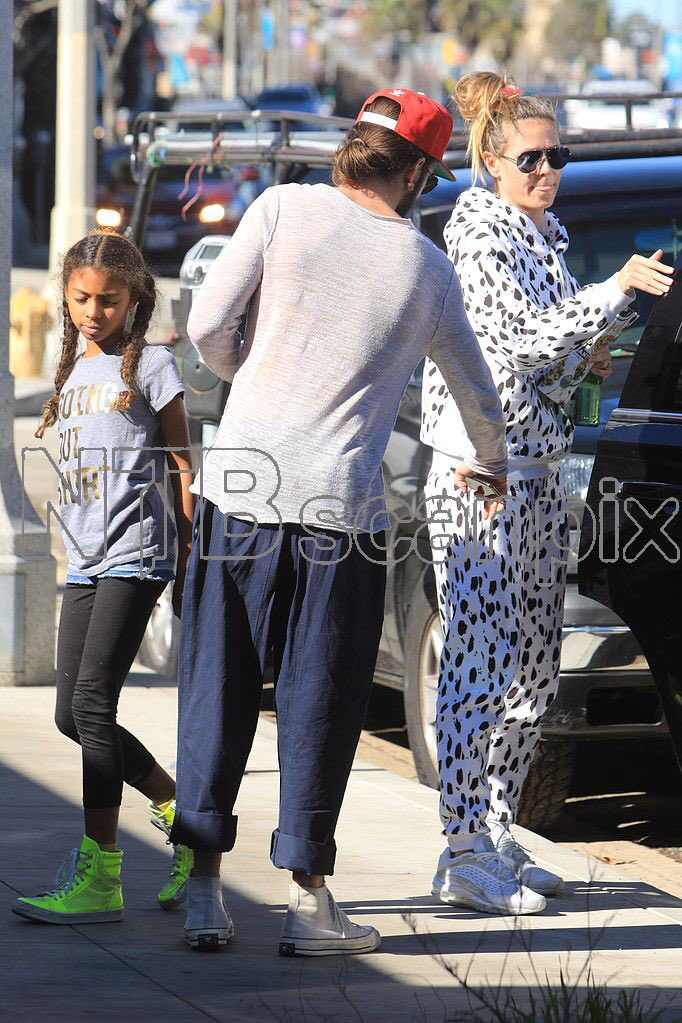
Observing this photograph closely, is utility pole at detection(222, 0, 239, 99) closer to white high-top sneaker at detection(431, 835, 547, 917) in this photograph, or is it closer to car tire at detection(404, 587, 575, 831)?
car tire at detection(404, 587, 575, 831)

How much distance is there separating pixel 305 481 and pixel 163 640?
12.3ft

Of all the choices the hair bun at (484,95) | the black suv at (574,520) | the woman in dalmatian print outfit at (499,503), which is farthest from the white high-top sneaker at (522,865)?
the hair bun at (484,95)

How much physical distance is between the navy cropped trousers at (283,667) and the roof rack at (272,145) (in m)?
2.82

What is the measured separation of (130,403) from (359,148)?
0.85m

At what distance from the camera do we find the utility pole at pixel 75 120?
18.4m

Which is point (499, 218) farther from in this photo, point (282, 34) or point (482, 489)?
point (282, 34)

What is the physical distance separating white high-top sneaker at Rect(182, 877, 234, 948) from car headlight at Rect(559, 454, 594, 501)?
193cm

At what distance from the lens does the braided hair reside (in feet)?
14.3

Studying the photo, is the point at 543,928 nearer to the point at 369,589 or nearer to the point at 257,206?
the point at 369,589

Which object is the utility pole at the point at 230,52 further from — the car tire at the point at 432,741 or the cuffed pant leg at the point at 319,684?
the cuffed pant leg at the point at 319,684

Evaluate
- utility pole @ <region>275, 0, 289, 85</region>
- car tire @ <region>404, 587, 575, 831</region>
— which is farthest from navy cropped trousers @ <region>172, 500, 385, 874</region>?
utility pole @ <region>275, 0, 289, 85</region>

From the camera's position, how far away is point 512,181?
4.57 metres

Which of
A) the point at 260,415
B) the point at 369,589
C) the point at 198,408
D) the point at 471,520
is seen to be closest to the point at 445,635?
the point at 471,520

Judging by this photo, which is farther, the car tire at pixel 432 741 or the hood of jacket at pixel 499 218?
the car tire at pixel 432 741
